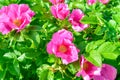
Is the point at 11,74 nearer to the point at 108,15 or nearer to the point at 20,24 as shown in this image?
the point at 20,24

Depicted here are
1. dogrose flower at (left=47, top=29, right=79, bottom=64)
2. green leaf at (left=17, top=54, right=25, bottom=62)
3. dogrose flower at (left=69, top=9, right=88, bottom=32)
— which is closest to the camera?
dogrose flower at (left=47, top=29, right=79, bottom=64)

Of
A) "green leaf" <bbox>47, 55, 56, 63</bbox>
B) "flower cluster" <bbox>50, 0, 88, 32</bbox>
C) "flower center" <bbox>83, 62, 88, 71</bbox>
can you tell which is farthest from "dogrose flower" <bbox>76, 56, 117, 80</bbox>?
"flower cluster" <bbox>50, 0, 88, 32</bbox>

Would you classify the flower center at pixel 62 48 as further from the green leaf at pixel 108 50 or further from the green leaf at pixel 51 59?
the green leaf at pixel 108 50

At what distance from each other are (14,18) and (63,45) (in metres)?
0.26

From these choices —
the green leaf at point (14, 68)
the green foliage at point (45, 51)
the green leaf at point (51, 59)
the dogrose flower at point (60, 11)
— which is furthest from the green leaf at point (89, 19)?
the green leaf at point (14, 68)

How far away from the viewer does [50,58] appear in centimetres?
153

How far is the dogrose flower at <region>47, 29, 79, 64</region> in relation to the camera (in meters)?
1.46

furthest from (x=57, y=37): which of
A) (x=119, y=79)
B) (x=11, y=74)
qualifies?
(x=119, y=79)

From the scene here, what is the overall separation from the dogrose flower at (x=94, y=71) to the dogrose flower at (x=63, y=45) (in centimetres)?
5

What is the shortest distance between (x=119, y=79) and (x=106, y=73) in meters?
0.20

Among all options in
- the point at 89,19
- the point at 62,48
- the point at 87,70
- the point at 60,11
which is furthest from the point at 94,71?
the point at 60,11

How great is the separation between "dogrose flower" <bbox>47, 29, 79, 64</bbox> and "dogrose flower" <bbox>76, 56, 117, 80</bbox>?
5 cm

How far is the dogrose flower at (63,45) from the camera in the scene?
1458 mm

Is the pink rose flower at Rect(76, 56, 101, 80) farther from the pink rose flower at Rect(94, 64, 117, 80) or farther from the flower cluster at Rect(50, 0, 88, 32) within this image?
the flower cluster at Rect(50, 0, 88, 32)
